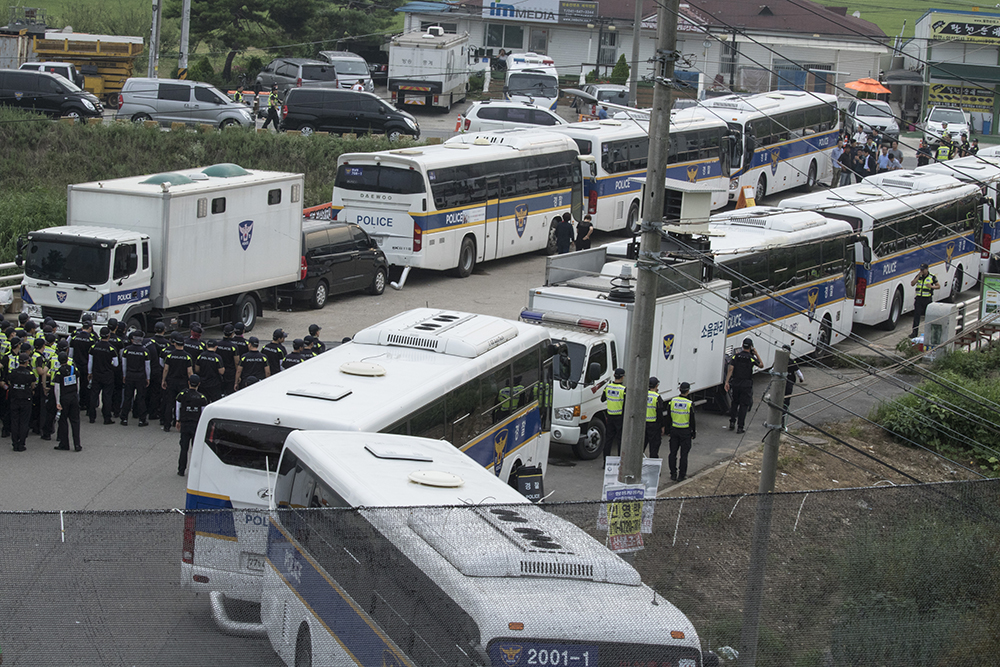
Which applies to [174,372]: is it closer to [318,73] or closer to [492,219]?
[492,219]

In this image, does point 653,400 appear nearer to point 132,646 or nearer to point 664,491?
point 664,491

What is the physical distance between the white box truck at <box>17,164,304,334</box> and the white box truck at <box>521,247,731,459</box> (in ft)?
21.4

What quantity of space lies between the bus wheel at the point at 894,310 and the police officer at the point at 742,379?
349 inches

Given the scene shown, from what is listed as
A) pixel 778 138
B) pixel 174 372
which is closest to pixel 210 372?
pixel 174 372

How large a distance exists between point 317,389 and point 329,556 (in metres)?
4.11

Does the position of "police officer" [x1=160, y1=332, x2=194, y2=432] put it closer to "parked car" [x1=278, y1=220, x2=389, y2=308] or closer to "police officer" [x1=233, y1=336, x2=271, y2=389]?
"police officer" [x1=233, y1=336, x2=271, y2=389]

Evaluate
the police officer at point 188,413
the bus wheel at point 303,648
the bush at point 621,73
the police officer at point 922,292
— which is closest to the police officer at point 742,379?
the police officer at point 922,292

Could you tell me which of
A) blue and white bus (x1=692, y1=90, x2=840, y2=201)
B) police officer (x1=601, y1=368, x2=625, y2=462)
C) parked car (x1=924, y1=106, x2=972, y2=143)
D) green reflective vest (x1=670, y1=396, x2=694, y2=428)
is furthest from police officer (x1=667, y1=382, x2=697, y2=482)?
parked car (x1=924, y1=106, x2=972, y2=143)

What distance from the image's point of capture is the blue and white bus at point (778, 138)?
1375 inches

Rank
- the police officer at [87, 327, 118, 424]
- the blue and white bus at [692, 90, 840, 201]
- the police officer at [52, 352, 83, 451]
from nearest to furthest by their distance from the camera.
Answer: the police officer at [52, 352, 83, 451] → the police officer at [87, 327, 118, 424] → the blue and white bus at [692, 90, 840, 201]

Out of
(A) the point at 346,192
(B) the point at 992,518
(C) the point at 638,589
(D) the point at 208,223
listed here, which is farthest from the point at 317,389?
(A) the point at 346,192

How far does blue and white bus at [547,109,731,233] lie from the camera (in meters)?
30.7

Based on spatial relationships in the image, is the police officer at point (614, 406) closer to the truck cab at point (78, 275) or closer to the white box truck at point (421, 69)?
the truck cab at point (78, 275)

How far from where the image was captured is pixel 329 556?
23.7 feet
